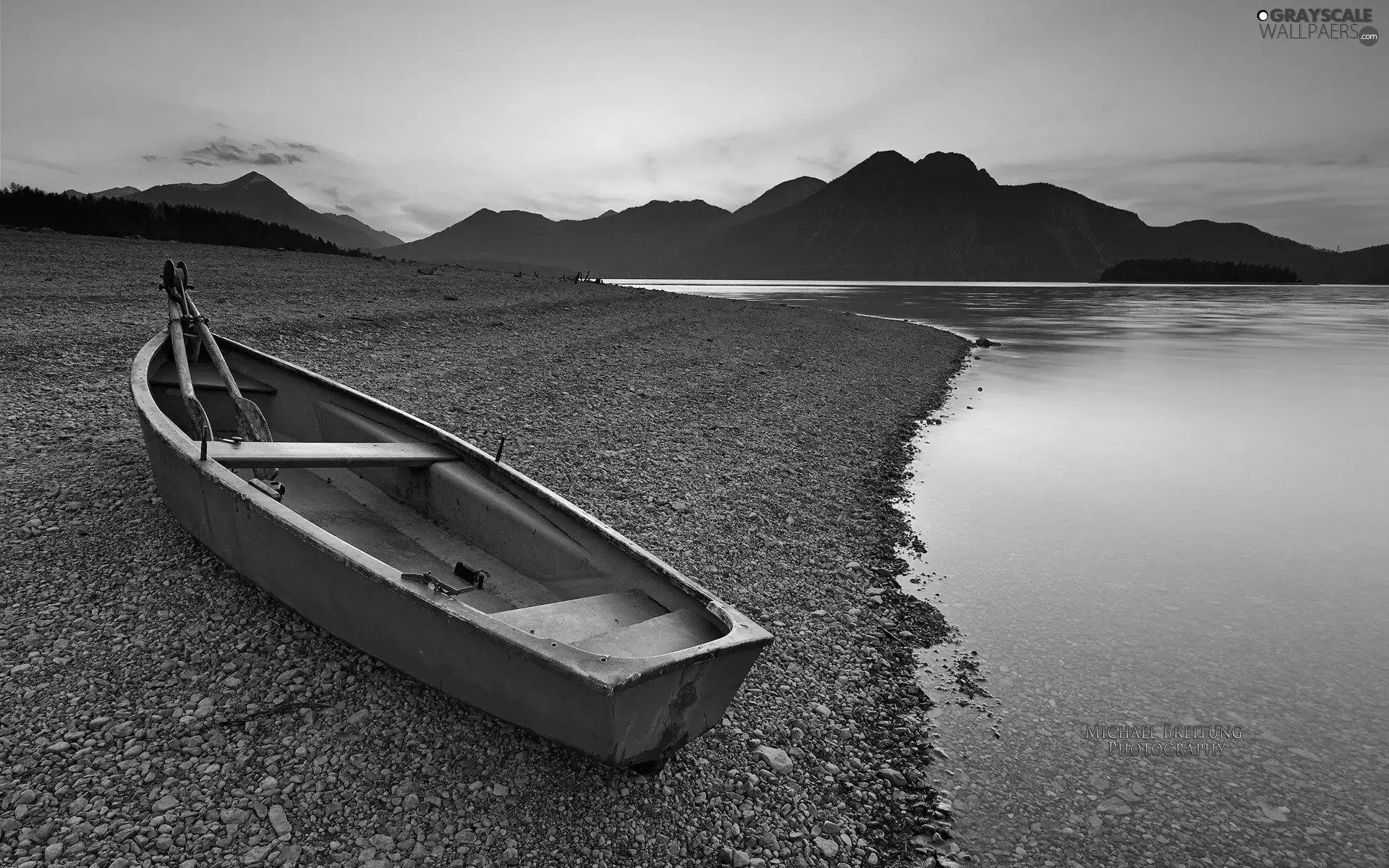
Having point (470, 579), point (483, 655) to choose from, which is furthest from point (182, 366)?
point (483, 655)

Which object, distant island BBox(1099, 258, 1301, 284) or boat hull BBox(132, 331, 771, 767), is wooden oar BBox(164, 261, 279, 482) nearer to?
boat hull BBox(132, 331, 771, 767)

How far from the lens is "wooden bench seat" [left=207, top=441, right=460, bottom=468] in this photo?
14.5ft

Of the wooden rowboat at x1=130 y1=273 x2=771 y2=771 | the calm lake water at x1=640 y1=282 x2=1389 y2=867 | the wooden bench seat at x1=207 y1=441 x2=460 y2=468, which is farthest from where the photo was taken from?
the wooden bench seat at x1=207 y1=441 x2=460 y2=468

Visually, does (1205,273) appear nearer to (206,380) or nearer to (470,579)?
(206,380)

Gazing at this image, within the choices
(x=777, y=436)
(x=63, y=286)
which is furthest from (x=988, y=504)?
(x=63, y=286)

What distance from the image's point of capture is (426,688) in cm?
371

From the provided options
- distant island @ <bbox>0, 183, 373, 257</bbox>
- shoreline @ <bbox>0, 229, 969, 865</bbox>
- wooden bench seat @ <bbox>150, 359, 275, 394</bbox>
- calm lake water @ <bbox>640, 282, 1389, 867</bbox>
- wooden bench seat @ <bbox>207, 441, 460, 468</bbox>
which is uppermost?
distant island @ <bbox>0, 183, 373, 257</bbox>

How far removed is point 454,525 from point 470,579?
112 cm

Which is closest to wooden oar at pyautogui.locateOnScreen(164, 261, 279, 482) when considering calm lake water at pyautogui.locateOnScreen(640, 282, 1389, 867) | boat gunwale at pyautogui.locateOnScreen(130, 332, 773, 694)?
boat gunwale at pyautogui.locateOnScreen(130, 332, 773, 694)

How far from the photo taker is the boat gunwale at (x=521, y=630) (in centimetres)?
279

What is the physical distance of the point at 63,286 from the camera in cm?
1412

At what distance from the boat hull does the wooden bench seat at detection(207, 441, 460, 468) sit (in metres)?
0.39

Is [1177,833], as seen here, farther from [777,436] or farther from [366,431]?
[777,436]

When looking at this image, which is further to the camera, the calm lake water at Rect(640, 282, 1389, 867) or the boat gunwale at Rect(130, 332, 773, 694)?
the calm lake water at Rect(640, 282, 1389, 867)
